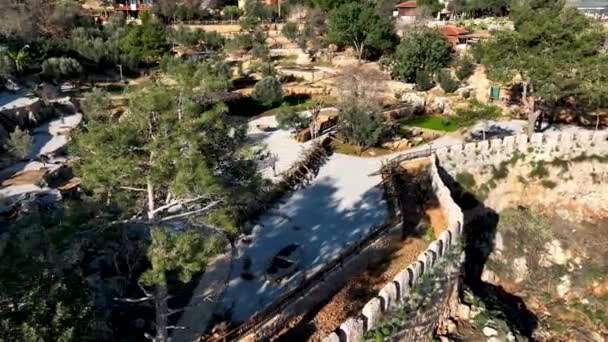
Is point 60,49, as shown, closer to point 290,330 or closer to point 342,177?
point 342,177

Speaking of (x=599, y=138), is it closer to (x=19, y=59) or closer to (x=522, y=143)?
(x=522, y=143)

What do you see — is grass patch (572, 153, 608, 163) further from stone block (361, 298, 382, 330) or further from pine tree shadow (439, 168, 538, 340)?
stone block (361, 298, 382, 330)

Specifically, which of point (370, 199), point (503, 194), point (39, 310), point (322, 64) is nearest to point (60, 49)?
point (322, 64)

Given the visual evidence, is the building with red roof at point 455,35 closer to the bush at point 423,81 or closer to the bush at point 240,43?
the bush at point 423,81

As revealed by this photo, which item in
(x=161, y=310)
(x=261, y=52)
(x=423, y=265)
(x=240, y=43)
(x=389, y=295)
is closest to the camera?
(x=161, y=310)

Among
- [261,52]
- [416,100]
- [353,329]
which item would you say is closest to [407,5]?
[261,52]

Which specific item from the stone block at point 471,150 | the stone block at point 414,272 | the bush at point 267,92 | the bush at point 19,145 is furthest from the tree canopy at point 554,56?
the bush at point 19,145
